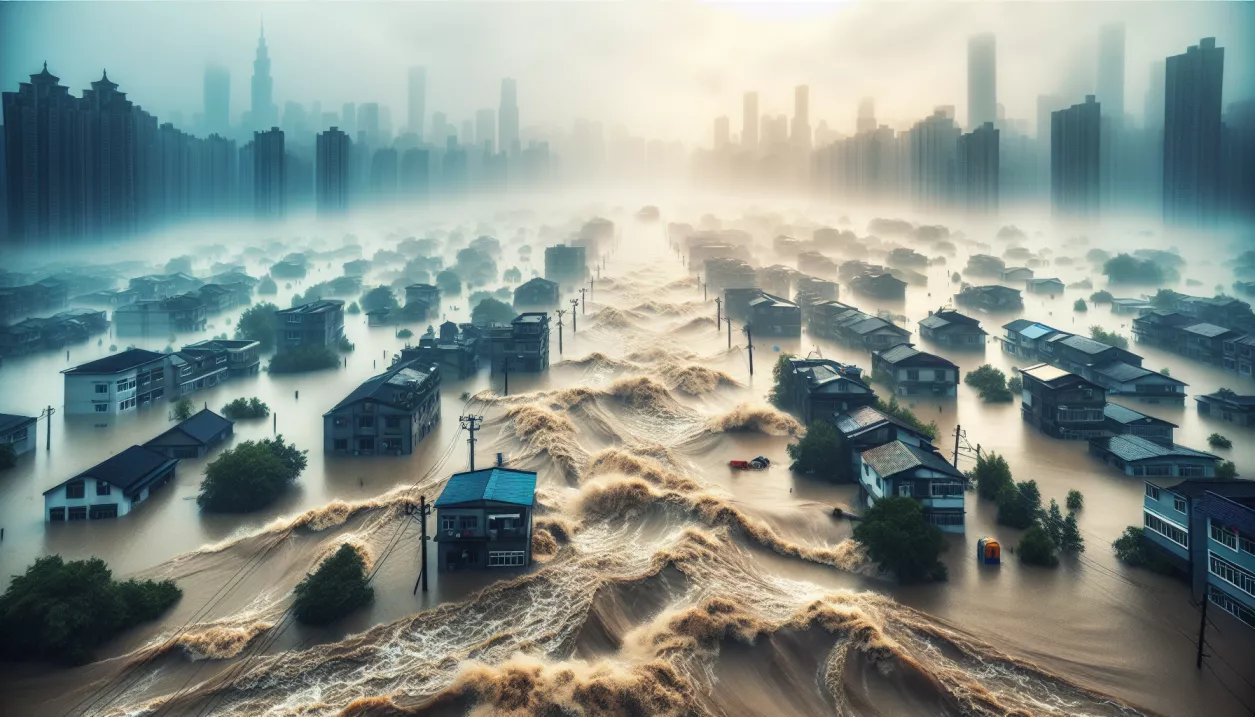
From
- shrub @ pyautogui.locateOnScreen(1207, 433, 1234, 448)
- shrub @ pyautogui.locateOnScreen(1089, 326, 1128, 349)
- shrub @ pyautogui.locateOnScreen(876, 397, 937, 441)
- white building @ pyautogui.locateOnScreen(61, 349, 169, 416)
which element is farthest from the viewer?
shrub @ pyautogui.locateOnScreen(1089, 326, 1128, 349)

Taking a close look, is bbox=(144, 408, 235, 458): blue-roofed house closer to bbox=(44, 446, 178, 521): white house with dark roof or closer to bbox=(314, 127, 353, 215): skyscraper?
bbox=(44, 446, 178, 521): white house with dark roof

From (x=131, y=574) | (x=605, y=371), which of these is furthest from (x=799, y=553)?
(x=605, y=371)

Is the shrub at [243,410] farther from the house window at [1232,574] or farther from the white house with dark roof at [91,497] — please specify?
the house window at [1232,574]

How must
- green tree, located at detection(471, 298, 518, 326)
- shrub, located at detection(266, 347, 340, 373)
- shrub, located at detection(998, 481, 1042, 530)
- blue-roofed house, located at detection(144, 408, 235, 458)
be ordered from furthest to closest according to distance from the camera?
green tree, located at detection(471, 298, 518, 326) → shrub, located at detection(266, 347, 340, 373) → blue-roofed house, located at detection(144, 408, 235, 458) → shrub, located at detection(998, 481, 1042, 530)

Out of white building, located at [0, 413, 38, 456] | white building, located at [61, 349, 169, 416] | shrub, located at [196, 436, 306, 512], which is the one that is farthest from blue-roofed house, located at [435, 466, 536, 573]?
white building, located at [61, 349, 169, 416]

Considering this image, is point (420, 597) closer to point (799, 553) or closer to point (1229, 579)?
point (799, 553)
